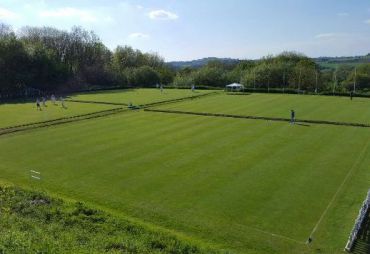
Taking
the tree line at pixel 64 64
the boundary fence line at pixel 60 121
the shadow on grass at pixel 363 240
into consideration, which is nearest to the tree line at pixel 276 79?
the tree line at pixel 64 64

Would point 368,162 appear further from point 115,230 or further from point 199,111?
point 199,111

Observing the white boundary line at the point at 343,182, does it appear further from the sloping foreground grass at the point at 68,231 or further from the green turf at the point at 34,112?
the green turf at the point at 34,112

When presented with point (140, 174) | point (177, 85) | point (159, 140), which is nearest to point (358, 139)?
point (159, 140)

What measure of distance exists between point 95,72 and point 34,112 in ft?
140

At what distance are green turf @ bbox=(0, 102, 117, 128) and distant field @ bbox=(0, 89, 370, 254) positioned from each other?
524 centimetres

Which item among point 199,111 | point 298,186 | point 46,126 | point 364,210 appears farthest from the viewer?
point 199,111

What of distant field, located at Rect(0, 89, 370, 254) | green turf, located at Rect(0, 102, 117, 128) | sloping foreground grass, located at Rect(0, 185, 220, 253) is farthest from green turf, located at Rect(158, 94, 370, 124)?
sloping foreground grass, located at Rect(0, 185, 220, 253)

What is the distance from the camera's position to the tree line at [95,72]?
6675cm

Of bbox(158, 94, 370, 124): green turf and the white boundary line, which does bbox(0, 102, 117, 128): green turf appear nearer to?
bbox(158, 94, 370, 124): green turf

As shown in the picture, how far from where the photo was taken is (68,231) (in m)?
13.4

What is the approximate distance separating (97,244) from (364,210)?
32.8ft

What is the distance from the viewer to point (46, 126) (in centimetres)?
3659

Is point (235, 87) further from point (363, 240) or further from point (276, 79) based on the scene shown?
point (363, 240)

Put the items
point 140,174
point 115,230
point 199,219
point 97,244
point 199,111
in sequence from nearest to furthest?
point 97,244
point 115,230
point 199,219
point 140,174
point 199,111
